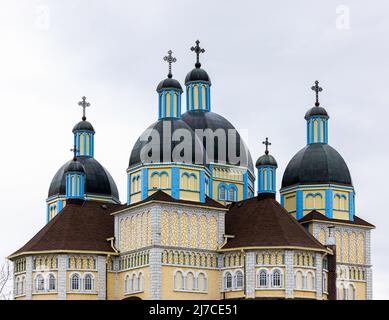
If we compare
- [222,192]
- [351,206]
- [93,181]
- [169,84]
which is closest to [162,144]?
[169,84]

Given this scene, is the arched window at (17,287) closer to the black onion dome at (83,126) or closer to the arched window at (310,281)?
the black onion dome at (83,126)

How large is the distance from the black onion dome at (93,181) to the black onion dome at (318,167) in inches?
646

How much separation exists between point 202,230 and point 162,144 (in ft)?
22.2

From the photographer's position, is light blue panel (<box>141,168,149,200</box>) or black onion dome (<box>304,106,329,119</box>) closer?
light blue panel (<box>141,168,149,200</box>)

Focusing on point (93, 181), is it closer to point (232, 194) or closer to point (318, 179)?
point (232, 194)

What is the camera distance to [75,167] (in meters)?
88.1

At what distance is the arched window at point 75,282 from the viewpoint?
8075cm

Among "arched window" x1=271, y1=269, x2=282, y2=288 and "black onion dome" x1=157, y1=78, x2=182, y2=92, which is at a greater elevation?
"black onion dome" x1=157, y1=78, x2=182, y2=92

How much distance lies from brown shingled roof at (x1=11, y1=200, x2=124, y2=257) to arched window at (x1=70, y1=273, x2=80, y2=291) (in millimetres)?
1961

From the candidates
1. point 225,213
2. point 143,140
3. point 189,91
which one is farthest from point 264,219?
point 189,91

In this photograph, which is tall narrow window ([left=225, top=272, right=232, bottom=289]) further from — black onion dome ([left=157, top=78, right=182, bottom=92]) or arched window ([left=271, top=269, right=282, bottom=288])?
black onion dome ([left=157, top=78, right=182, bottom=92])

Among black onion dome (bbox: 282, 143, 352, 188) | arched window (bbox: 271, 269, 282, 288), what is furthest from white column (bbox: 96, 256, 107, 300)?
black onion dome (bbox: 282, 143, 352, 188)

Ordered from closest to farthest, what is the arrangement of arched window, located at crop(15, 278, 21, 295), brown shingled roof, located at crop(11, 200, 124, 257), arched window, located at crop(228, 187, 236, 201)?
1. brown shingled roof, located at crop(11, 200, 124, 257)
2. arched window, located at crop(15, 278, 21, 295)
3. arched window, located at crop(228, 187, 236, 201)

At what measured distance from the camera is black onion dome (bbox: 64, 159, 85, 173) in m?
88.0
